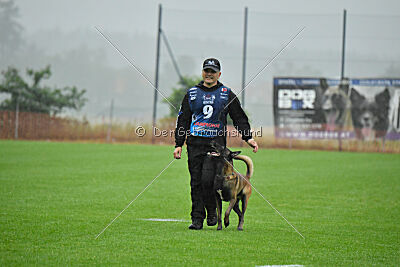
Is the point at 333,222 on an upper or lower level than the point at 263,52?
lower

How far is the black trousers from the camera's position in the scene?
797 centimetres

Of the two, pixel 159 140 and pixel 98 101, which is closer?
pixel 159 140

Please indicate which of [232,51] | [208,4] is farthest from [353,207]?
[208,4]

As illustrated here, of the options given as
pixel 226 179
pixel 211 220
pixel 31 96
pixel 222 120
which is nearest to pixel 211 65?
pixel 222 120

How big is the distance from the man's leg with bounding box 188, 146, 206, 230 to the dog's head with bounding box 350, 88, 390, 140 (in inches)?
1018

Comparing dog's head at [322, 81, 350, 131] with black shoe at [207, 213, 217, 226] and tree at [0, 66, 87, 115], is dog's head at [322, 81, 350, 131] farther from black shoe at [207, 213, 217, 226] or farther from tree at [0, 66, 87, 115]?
black shoe at [207, 213, 217, 226]

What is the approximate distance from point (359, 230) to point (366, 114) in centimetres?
2521

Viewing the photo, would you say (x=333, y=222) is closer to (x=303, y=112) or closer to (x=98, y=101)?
(x=303, y=112)

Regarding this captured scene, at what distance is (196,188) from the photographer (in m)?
8.15

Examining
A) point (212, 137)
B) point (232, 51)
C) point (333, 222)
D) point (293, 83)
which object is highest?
point (232, 51)

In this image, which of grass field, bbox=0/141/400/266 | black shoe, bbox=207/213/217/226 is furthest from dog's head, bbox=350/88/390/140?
black shoe, bbox=207/213/217/226

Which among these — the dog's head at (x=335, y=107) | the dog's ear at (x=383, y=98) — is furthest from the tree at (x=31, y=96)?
the dog's ear at (x=383, y=98)

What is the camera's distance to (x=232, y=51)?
141 ft

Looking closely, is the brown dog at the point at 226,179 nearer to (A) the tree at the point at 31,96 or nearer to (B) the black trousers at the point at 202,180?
(B) the black trousers at the point at 202,180
